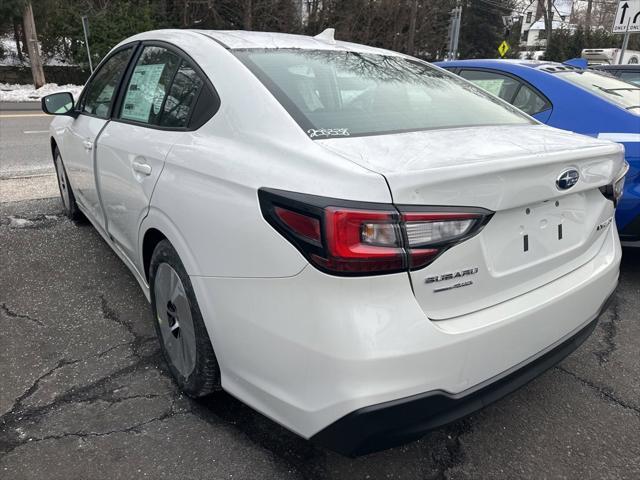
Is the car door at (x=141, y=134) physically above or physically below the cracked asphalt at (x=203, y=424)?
above

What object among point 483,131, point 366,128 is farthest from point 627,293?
point 366,128

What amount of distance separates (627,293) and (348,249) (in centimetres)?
299

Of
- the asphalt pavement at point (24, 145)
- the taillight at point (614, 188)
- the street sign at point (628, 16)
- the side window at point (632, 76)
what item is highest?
the street sign at point (628, 16)

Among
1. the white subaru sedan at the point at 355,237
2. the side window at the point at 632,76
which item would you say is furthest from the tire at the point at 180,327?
the side window at the point at 632,76

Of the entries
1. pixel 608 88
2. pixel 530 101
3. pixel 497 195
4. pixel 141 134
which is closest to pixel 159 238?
pixel 141 134

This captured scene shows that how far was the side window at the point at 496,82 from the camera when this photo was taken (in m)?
4.26

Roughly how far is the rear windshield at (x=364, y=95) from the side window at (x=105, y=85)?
1237 millimetres

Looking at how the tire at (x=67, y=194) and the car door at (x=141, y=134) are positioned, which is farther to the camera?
the tire at (x=67, y=194)

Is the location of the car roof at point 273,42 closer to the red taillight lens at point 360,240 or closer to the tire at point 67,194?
the red taillight lens at point 360,240

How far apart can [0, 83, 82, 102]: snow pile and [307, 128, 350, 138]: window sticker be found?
59.5 feet

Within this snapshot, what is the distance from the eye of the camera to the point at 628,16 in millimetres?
9875

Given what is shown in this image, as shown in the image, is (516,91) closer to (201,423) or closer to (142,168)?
(142,168)

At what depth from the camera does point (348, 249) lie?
4.83ft

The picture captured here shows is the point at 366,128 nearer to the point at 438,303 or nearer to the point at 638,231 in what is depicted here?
the point at 438,303
